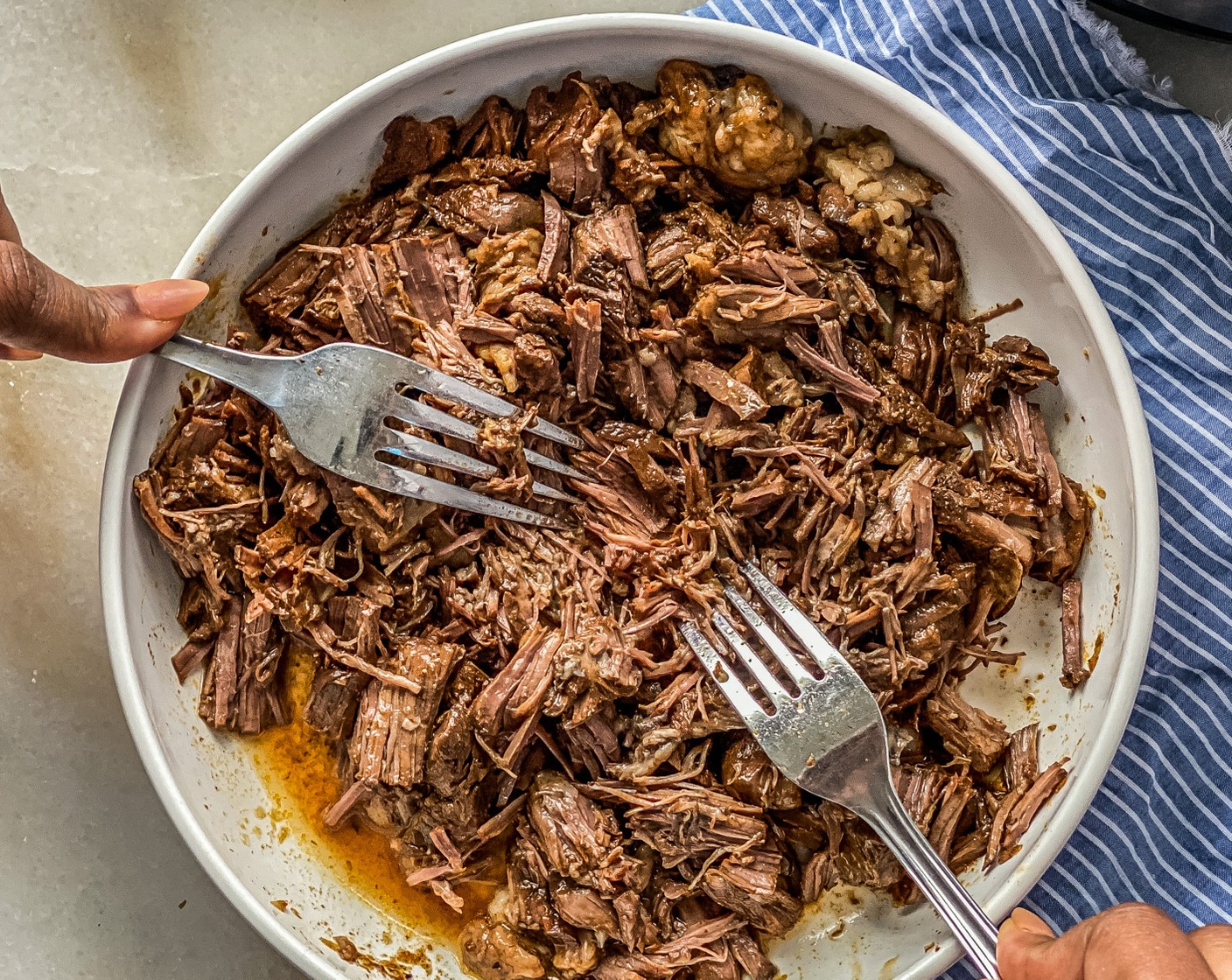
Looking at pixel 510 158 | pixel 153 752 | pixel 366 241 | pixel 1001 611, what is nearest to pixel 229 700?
pixel 153 752

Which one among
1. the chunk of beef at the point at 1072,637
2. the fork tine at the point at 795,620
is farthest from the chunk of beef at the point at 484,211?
the chunk of beef at the point at 1072,637

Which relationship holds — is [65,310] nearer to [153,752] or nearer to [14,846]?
[153,752]

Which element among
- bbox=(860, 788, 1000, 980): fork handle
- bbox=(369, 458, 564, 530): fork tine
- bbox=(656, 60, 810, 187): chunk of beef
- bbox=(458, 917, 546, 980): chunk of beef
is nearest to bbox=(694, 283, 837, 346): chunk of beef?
bbox=(656, 60, 810, 187): chunk of beef

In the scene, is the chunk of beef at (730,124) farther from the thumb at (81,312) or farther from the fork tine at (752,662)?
the thumb at (81,312)

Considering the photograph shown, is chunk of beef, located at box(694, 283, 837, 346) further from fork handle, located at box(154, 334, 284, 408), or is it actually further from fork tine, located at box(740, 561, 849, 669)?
fork handle, located at box(154, 334, 284, 408)

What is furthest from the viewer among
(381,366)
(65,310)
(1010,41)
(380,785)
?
(1010,41)

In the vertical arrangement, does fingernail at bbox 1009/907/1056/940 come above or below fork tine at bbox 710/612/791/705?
above

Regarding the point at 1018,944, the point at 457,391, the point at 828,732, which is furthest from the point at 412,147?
the point at 1018,944
